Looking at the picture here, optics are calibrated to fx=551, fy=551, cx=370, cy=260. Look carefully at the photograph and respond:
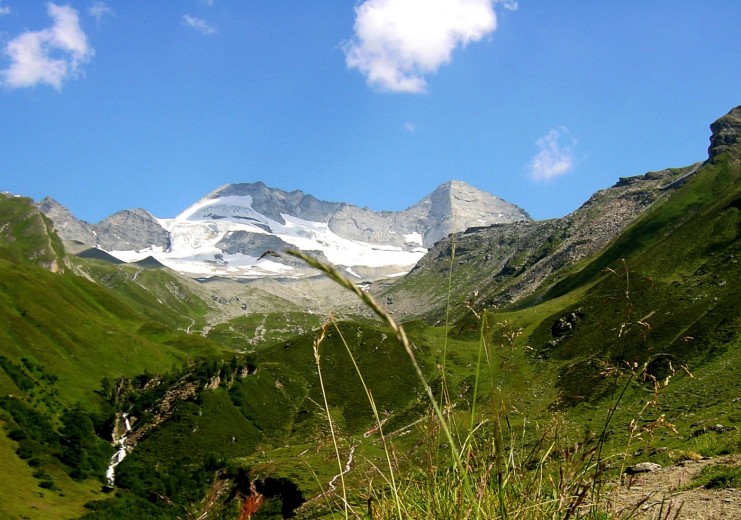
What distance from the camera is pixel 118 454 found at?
251 ft

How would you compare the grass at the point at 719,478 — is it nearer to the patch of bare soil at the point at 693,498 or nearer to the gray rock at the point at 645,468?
the patch of bare soil at the point at 693,498

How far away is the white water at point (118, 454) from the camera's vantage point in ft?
226

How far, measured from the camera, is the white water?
68875 millimetres

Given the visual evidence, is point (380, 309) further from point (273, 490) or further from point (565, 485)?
point (273, 490)

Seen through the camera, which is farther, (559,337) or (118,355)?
(118,355)

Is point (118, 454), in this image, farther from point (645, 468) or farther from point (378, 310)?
point (378, 310)

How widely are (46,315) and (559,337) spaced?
103949 mm

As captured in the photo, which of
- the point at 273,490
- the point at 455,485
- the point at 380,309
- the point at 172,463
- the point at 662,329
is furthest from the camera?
the point at 662,329

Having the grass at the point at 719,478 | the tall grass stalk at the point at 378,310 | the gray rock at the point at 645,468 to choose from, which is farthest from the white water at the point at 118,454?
the tall grass stalk at the point at 378,310

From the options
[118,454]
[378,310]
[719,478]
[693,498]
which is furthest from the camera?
[118,454]

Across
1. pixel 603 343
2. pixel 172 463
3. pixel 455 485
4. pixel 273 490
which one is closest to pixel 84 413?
pixel 172 463

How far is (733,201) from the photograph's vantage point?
381 ft

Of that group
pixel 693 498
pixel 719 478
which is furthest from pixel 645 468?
pixel 693 498

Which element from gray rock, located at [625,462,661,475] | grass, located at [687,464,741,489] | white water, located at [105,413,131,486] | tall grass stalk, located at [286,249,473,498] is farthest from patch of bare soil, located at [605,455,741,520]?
white water, located at [105,413,131,486]
